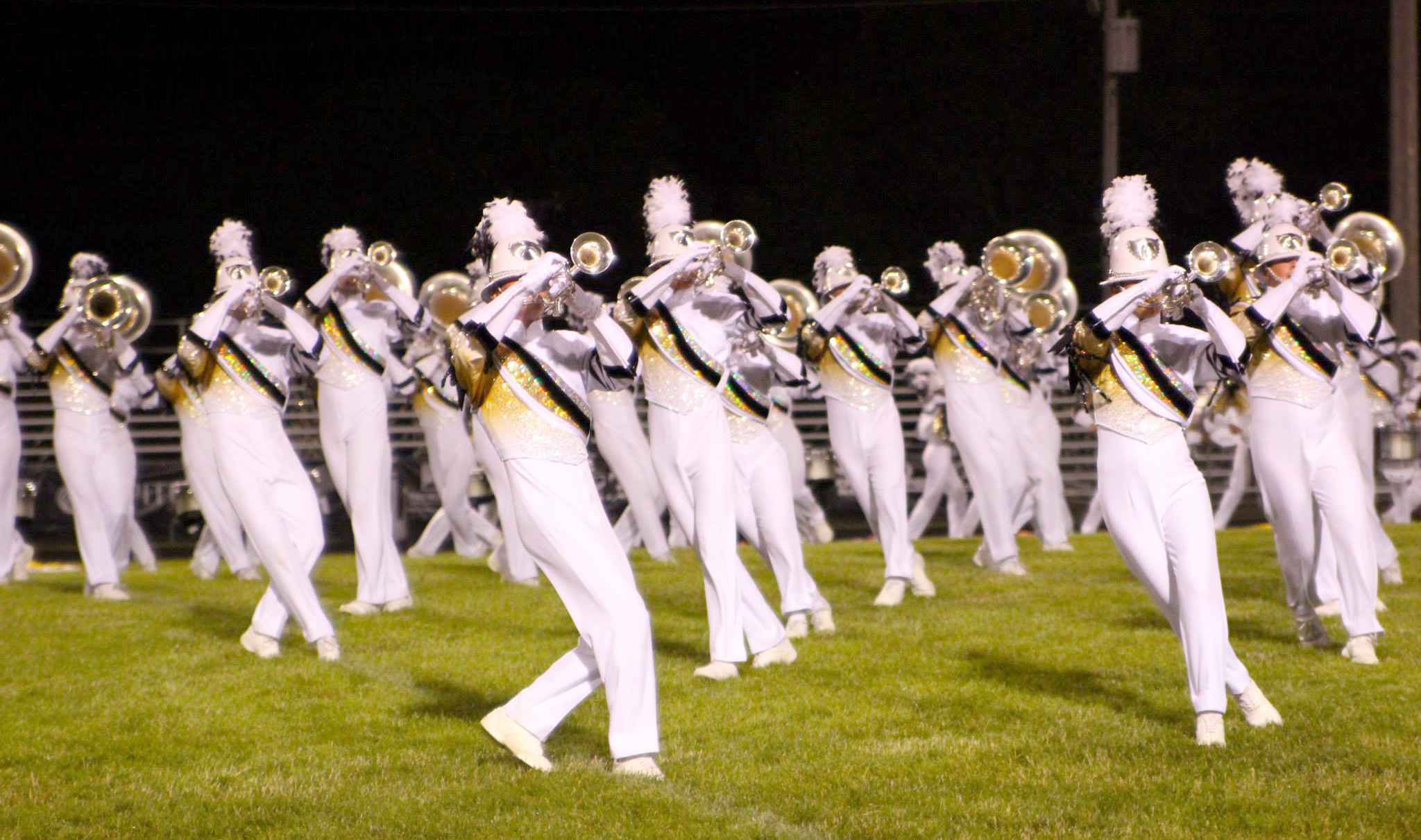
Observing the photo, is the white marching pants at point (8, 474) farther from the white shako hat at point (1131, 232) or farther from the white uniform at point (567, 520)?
the white shako hat at point (1131, 232)

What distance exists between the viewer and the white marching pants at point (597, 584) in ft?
18.7

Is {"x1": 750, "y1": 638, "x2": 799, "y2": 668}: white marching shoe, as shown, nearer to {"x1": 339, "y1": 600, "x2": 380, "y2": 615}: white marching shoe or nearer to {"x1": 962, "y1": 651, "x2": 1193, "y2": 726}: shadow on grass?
{"x1": 962, "y1": 651, "x2": 1193, "y2": 726}: shadow on grass

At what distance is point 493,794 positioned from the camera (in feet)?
18.4

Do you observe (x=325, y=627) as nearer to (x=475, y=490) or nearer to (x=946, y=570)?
(x=946, y=570)

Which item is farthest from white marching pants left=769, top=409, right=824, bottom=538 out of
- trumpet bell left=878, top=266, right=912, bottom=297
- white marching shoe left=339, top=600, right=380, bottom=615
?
white marching shoe left=339, top=600, right=380, bottom=615

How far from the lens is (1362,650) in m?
7.57

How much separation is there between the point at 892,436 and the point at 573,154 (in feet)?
52.0

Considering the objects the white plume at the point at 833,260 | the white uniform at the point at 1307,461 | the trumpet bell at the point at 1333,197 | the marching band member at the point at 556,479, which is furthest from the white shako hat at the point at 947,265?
the marching band member at the point at 556,479

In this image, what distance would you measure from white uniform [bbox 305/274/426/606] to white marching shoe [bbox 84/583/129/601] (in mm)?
2177

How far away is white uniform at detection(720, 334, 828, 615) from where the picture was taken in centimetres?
849

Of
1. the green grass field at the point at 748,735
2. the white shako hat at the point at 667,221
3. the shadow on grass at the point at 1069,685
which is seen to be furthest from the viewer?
the white shako hat at the point at 667,221

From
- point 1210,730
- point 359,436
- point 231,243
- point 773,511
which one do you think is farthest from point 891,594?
point 231,243

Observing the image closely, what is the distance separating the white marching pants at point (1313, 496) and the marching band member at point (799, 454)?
3202 mm

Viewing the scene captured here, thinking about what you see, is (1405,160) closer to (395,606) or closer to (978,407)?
(978,407)
